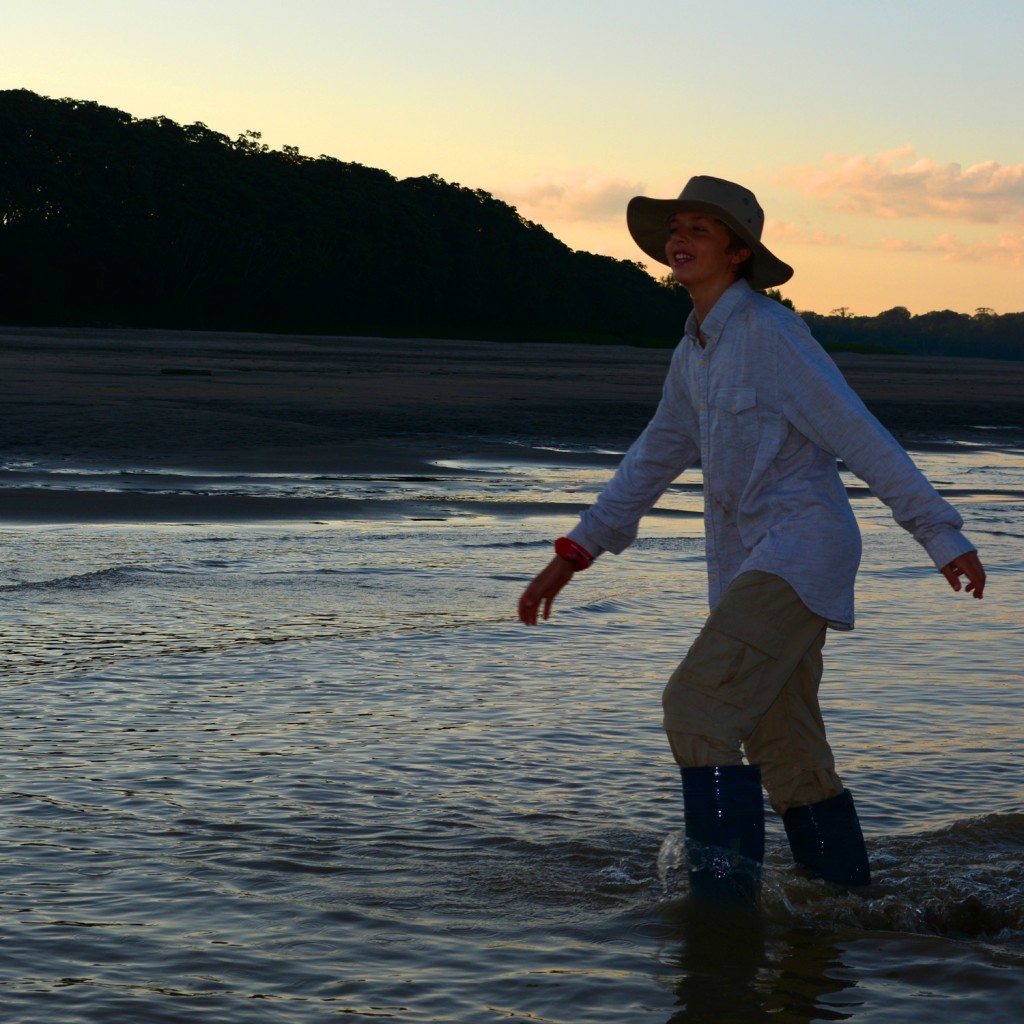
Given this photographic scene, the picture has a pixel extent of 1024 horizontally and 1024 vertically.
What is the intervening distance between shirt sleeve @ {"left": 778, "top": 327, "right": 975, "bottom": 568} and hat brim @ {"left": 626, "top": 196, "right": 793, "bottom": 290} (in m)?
0.21

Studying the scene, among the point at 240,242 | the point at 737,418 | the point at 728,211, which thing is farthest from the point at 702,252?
the point at 240,242

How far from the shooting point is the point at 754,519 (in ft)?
12.0

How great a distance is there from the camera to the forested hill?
83188 mm

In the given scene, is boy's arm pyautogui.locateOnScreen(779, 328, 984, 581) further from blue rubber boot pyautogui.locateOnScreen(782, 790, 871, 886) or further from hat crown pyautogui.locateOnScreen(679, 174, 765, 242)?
blue rubber boot pyautogui.locateOnScreen(782, 790, 871, 886)

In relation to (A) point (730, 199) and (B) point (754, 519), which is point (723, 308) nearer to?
(A) point (730, 199)

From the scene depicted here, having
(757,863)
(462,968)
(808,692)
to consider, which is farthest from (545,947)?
(808,692)

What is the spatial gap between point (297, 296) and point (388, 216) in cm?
1400

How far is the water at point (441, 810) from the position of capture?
137 inches

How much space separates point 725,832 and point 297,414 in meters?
18.6

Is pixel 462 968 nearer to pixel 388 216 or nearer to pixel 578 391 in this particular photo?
pixel 578 391

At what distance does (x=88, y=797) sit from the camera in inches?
181

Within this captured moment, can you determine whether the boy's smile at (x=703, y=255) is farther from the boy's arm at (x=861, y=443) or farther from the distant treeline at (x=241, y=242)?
the distant treeline at (x=241, y=242)

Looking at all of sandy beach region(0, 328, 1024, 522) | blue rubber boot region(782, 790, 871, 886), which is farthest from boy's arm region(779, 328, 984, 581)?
sandy beach region(0, 328, 1024, 522)

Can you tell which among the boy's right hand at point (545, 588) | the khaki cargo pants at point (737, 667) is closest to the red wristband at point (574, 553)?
the boy's right hand at point (545, 588)
